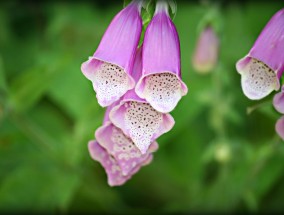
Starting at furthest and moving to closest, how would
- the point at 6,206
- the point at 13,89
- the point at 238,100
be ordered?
the point at 238,100 < the point at 13,89 < the point at 6,206

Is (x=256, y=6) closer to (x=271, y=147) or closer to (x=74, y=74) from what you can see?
(x=74, y=74)

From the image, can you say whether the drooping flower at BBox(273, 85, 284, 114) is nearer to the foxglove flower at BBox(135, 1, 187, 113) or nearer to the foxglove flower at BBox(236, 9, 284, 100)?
the foxglove flower at BBox(236, 9, 284, 100)

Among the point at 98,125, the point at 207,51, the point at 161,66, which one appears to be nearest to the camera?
the point at 161,66

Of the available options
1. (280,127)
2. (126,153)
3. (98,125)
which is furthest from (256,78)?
(98,125)

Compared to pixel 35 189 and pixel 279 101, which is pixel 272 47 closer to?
pixel 279 101

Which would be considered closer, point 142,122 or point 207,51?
point 142,122

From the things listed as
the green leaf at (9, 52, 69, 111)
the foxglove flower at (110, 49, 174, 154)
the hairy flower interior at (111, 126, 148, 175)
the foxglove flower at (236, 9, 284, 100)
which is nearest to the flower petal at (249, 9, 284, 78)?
the foxglove flower at (236, 9, 284, 100)

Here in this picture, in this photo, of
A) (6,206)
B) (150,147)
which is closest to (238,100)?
(6,206)
